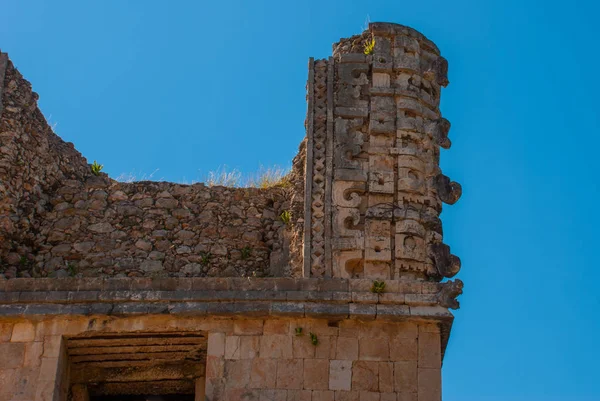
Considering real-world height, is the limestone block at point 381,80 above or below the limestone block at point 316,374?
above

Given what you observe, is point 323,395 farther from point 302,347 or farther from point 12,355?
point 12,355

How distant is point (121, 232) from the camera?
57.4 ft

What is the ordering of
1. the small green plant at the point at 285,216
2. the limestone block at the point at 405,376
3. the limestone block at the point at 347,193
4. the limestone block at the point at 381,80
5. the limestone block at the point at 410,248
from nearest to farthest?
the limestone block at the point at 405,376 < the limestone block at the point at 410,248 < the limestone block at the point at 347,193 < the small green plant at the point at 285,216 < the limestone block at the point at 381,80

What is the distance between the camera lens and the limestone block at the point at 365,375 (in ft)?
49.4

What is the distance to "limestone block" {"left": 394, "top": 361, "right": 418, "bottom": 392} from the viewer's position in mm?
15055

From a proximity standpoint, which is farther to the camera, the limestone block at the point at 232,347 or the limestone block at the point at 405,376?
the limestone block at the point at 232,347

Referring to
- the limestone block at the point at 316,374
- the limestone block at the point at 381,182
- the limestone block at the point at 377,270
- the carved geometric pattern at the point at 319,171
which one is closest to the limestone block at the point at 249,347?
the limestone block at the point at 316,374

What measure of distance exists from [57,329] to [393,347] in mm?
3649

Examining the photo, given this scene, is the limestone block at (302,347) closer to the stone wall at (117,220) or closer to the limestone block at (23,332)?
the stone wall at (117,220)

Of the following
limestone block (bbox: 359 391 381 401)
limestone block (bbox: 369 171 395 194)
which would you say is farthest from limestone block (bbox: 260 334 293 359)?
limestone block (bbox: 369 171 395 194)

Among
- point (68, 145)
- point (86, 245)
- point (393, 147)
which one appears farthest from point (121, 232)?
point (393, 147)

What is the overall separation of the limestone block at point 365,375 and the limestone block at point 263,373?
33.8 inches

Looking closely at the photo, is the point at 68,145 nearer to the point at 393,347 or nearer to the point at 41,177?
the point at 41,177

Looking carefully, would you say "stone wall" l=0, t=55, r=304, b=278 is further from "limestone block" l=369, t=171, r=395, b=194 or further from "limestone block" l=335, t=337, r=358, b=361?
"limestone block" l=335, t=337, r=358, b=361
